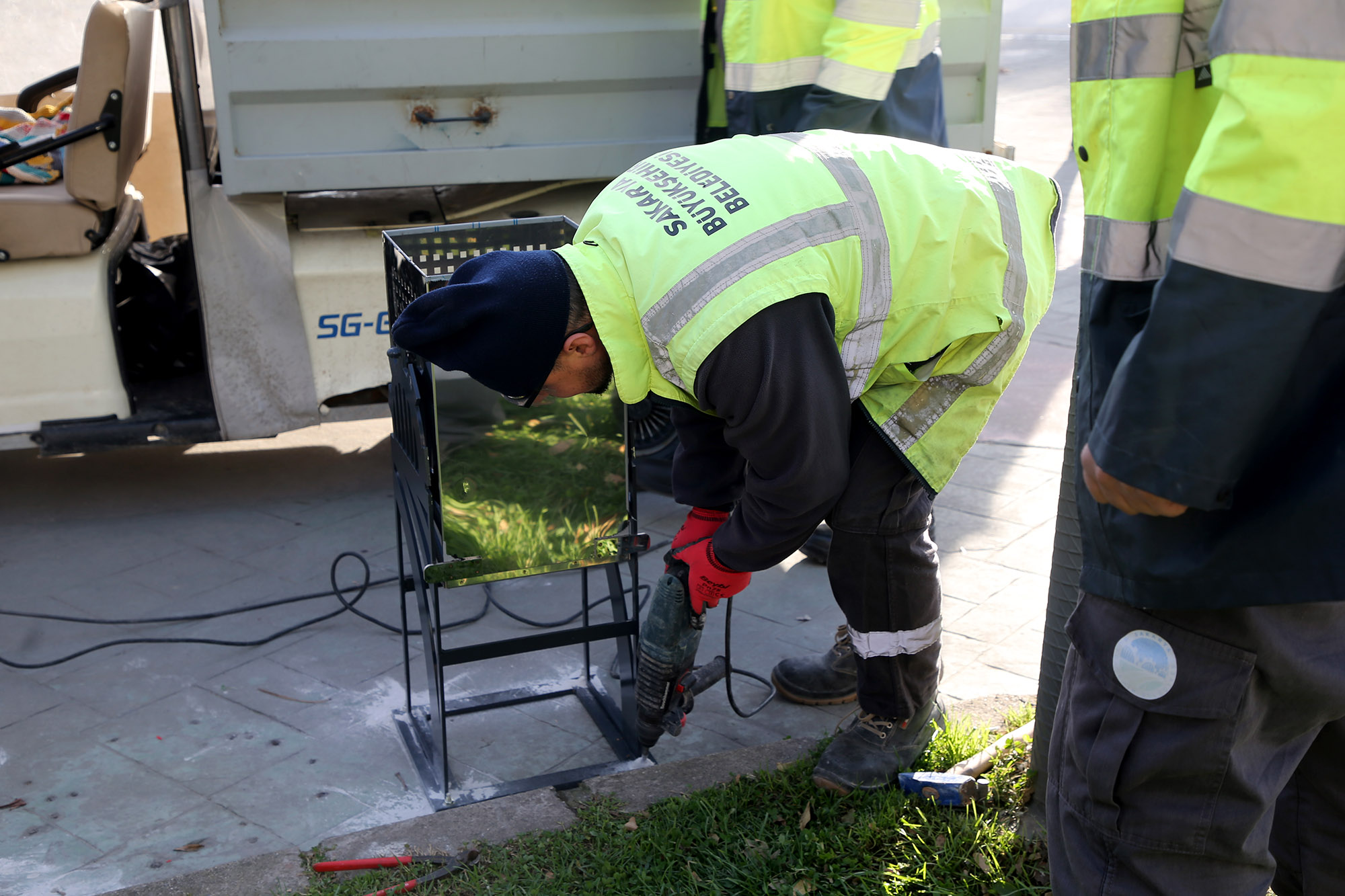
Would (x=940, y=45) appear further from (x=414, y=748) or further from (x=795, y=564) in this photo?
(x=414, y=748)

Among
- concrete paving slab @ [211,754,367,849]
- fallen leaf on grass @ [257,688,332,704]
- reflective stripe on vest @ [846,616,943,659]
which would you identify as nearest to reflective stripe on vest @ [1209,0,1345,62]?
reflective stripe on vest @ [846,616,943,659]

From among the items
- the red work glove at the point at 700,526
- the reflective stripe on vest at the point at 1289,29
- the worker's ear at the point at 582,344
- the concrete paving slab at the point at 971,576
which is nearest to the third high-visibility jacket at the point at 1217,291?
the reflective stripe on vest at the point at 1289,29

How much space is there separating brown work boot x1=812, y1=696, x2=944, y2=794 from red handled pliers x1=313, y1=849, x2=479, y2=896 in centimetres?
77

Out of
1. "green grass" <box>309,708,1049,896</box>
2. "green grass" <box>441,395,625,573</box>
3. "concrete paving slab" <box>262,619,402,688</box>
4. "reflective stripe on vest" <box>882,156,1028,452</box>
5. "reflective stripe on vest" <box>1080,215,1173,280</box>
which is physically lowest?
"concrete paving slab" <box>262,619,402,688</box>

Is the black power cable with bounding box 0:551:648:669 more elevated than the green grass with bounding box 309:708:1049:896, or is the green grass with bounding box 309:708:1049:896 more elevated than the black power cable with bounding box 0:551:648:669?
the green grass with bounding box 309:708:1049:896

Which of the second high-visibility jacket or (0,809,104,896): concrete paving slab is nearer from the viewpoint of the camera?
the second high-visibility jacket

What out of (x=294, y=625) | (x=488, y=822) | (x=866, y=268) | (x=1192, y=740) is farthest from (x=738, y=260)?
(x=294, y=625)

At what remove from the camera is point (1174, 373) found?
1.27 m

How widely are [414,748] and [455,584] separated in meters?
0.55

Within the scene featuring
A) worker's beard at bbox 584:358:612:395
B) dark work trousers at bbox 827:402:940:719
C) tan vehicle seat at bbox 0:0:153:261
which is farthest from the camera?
tan vehicle seat at bbox 0:0:153:261

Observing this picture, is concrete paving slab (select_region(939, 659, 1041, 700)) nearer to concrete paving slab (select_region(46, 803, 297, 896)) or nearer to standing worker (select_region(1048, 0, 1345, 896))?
standing worker (select_region(1048, 0, 1345, 896))

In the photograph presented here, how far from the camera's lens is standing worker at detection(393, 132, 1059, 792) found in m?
1.90

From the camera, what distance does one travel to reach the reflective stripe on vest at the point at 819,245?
6.18 ft

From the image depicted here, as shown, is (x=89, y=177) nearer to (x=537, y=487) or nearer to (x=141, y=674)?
(x=141, y=674)
